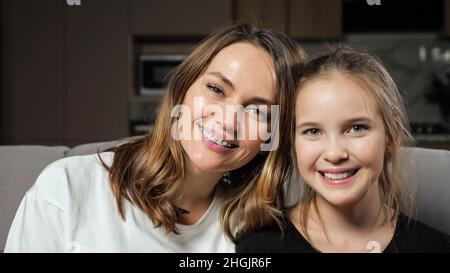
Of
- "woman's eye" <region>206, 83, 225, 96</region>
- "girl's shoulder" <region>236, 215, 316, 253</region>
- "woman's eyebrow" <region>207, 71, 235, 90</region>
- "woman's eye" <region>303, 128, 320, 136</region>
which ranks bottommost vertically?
"girl's shoulder" <region>236, 215, 316, 253</region>

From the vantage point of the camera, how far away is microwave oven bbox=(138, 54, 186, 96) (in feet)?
3.50

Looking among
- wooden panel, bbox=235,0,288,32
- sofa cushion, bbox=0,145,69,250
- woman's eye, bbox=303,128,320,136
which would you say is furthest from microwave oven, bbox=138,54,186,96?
woman's eye, bbox=303,128,320,136

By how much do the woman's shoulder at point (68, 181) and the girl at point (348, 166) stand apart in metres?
0.19

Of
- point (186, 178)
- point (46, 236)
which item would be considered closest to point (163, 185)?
point (186, 178)

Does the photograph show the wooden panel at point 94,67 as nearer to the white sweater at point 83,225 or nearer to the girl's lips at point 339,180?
the white sweater at point 83,225

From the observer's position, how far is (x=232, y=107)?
19.6 inches

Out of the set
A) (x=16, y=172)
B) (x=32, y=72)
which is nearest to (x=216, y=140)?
(x=32, y=72)

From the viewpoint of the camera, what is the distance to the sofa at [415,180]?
2.11 ft

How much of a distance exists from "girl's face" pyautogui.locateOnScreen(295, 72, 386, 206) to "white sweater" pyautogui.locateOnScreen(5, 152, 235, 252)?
15 cm

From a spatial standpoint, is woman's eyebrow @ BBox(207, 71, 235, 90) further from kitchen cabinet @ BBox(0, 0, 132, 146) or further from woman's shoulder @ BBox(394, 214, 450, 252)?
woman's shoulder @ BBox(394, 214, 450, 252)

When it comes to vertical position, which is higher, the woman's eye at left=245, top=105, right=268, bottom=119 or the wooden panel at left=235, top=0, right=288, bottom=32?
the wooden panel at left=235, top=0, right=288, bottom=32

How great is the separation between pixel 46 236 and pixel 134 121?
261 millimetres

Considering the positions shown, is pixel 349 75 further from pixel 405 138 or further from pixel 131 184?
pixel 131 184

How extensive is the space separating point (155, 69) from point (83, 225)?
69 centimetres
